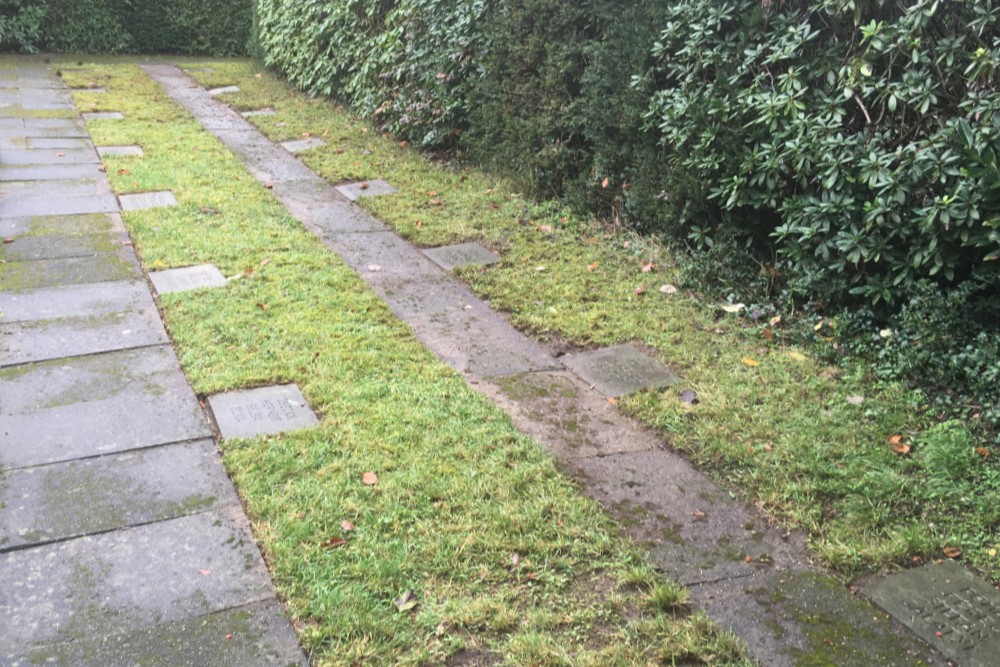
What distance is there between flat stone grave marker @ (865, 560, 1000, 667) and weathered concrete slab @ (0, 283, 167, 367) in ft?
10.9

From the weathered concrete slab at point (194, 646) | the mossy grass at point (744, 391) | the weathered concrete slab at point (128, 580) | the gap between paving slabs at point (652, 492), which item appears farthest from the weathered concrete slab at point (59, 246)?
the weathered concrete slab at point (194, 646)

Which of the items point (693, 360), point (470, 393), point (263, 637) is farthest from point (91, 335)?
point (693, 360)

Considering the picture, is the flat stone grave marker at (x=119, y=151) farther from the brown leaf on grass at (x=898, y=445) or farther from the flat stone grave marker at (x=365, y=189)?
the brown leaf on grass at (x=898, y=445)

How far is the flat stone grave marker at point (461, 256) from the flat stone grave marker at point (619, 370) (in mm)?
1447

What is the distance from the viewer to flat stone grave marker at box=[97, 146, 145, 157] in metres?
7.66

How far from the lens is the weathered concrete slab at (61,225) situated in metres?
5.65

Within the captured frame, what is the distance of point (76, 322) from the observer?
428 centimetres

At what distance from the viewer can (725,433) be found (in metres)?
3.46

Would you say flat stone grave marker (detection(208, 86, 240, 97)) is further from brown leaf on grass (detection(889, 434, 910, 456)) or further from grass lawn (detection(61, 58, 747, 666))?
brown leaf on grass (detection(889, 434, 910, 456))

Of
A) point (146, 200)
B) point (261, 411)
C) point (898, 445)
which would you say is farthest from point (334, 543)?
point (146, 200)

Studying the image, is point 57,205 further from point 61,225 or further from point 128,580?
point 128,580

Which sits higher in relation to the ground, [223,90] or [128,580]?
[128,580]

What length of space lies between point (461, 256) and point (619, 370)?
1.86 meters

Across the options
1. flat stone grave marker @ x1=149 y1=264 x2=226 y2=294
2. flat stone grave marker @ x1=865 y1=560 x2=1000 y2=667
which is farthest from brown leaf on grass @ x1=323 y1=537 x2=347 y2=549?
flat stone grave marker @ x1=149 y1=264 x2=226 y2=294
